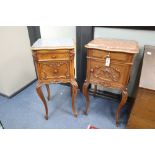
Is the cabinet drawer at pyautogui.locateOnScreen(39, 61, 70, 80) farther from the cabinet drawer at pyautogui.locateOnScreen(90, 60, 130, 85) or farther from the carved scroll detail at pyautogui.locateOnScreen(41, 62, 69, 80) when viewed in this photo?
the cabinet drawer at pyautogui.locateOnScreen(90, 60, 130, 85)

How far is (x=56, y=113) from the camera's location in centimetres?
166

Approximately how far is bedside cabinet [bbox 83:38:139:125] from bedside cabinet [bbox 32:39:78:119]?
0.17 meters

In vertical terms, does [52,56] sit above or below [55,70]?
above

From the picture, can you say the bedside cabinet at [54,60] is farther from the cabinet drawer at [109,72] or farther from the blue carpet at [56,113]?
the blue carpet at [56,113]

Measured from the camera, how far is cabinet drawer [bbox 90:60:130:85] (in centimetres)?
119

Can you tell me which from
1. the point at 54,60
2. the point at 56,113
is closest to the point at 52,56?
the point at 54,60

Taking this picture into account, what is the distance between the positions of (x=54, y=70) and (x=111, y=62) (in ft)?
1.66

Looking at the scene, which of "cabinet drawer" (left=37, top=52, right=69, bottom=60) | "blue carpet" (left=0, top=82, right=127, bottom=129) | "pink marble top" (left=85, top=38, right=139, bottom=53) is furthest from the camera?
"blue carpet" (left=0, top=82, right=127, bottom=129)

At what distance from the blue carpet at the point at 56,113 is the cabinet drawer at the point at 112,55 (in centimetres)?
74

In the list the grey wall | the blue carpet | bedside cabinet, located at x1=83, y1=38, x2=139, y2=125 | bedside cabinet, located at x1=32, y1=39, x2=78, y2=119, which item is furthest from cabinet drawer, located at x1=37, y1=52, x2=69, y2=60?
the blue carpet

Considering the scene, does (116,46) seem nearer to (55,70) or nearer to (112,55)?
(112,55)

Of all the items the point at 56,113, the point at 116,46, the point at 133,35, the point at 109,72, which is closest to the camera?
the point at 116,46

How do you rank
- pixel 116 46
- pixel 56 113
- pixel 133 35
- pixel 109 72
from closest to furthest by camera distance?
pixel 116 46
pixel 109 72
pixel 133 35
pixel 56 113
